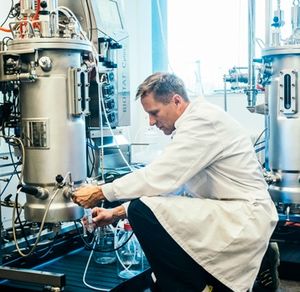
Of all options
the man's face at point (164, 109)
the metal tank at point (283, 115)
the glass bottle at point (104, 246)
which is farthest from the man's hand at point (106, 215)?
the metal tank at point (283, 115)

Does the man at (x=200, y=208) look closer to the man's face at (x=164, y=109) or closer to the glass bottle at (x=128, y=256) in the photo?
the man's face at (x=164, y=109)

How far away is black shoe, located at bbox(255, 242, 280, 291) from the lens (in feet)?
7.16

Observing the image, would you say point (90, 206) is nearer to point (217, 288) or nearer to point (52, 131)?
point (52, 131)

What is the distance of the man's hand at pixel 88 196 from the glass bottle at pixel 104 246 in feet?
1.71

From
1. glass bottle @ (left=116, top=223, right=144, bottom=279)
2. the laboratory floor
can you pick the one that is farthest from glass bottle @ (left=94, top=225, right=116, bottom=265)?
the laboratory floor

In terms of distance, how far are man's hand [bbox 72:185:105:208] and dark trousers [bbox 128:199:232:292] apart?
13 cm

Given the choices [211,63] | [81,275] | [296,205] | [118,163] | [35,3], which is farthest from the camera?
[211,63]

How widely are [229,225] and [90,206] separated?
0.50 meters

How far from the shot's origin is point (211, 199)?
184 cm

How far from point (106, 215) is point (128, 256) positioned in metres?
0.64

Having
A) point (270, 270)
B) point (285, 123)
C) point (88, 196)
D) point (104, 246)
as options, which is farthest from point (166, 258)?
point (285, 123)

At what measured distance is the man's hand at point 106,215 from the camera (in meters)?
1.83

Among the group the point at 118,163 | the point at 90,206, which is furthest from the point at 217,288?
the point at 118,163

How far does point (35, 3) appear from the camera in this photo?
1989 mm
